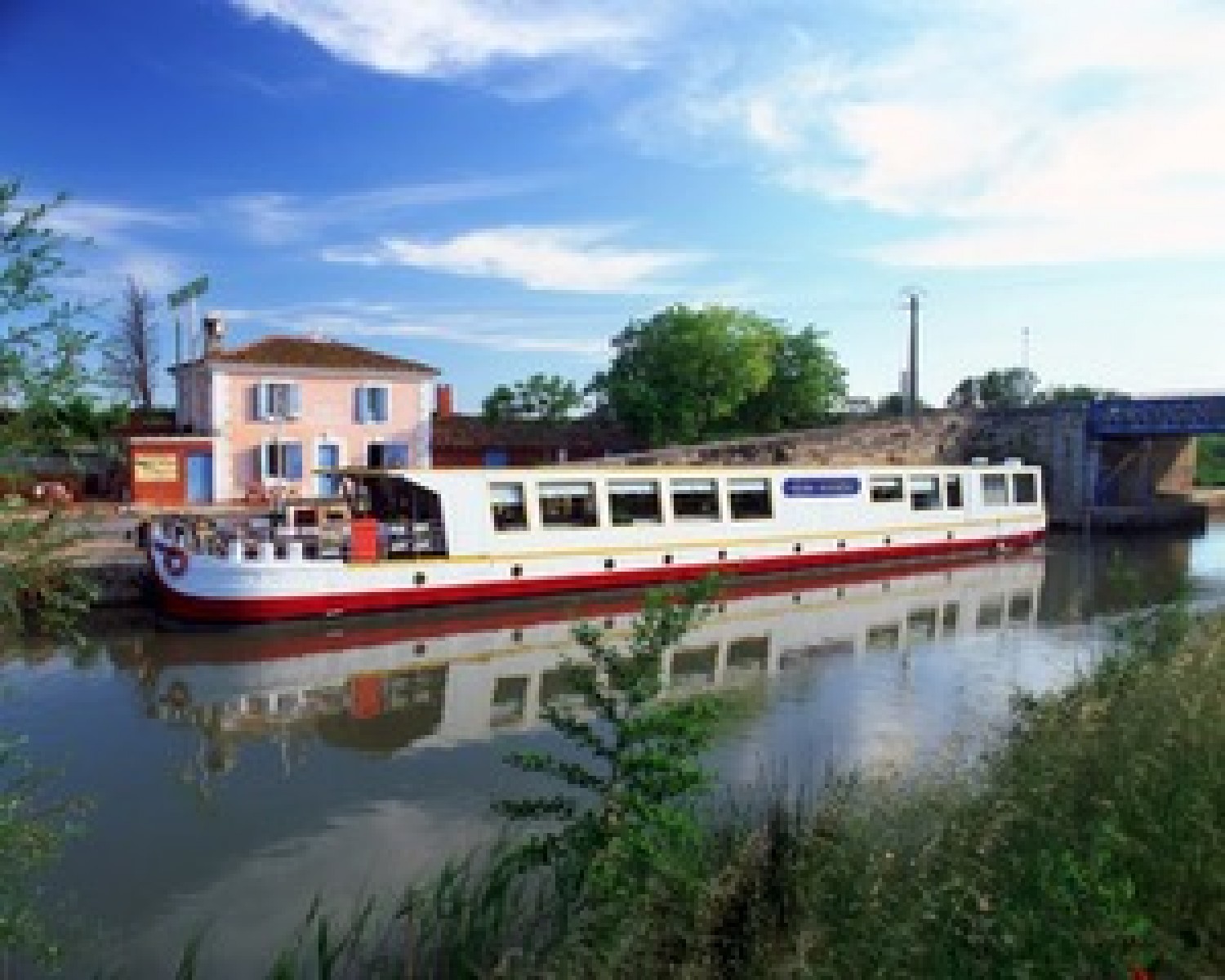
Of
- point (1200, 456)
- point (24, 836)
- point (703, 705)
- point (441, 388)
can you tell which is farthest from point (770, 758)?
point (1200, 456)

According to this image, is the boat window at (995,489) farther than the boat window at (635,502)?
Yes

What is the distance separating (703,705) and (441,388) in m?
Result: 34.2

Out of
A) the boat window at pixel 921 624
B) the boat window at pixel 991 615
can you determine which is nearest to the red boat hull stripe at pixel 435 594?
the boat window at pixel 921 624

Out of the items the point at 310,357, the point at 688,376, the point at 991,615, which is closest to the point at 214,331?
the point at 310,357

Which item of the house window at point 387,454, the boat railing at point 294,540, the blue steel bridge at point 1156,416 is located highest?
the blue steel bridge at point 1156,416

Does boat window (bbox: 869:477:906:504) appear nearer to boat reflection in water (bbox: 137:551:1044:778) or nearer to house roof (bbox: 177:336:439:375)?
boat reflection in water (bbox: 137:551:1044:778)

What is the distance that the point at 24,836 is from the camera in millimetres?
4039

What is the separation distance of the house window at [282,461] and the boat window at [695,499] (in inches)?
528

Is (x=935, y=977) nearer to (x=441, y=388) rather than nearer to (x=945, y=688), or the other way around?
(x=945, y=688)

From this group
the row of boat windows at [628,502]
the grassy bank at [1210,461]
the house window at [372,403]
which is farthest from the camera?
the grassy bank at [1210,461]

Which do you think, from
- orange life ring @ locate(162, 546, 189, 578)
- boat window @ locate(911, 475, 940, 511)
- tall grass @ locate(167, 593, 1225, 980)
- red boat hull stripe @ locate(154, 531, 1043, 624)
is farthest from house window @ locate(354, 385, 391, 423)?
tall grass @ locate(167, 593, 1225, 980)

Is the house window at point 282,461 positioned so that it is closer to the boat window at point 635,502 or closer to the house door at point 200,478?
the house door at point 200,478

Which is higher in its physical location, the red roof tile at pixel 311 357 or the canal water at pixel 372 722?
the red roof tile at pixel 311 357

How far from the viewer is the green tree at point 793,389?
4275cm
